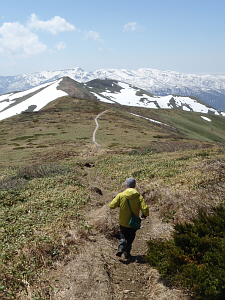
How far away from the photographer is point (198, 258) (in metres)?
6.50

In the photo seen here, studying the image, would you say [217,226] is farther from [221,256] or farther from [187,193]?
[187,193]

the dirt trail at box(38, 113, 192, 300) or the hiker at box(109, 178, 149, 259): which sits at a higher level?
the hiker at box(109, 178, 149, 259)

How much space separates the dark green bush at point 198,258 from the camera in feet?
16.9

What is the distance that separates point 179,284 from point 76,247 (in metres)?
3.91

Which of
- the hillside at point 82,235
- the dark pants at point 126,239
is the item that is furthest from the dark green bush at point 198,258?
the dark pants at point 126,239

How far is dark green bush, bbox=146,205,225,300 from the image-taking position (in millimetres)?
5164

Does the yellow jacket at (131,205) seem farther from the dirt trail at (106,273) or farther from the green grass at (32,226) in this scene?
the green grass at (32,226)

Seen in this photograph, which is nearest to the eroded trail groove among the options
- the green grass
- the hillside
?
the hillside

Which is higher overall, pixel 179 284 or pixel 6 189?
pixel 179 284

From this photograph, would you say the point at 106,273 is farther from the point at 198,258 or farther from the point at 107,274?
the point at 198,258

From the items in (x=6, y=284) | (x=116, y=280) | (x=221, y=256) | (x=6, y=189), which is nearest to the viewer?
(x=221, y=256)

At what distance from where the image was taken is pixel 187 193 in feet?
40.7

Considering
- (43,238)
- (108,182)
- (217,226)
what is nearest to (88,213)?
(43,238)

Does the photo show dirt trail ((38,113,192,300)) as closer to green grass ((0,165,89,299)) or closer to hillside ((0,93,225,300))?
hillside ((0,93,225,300))
